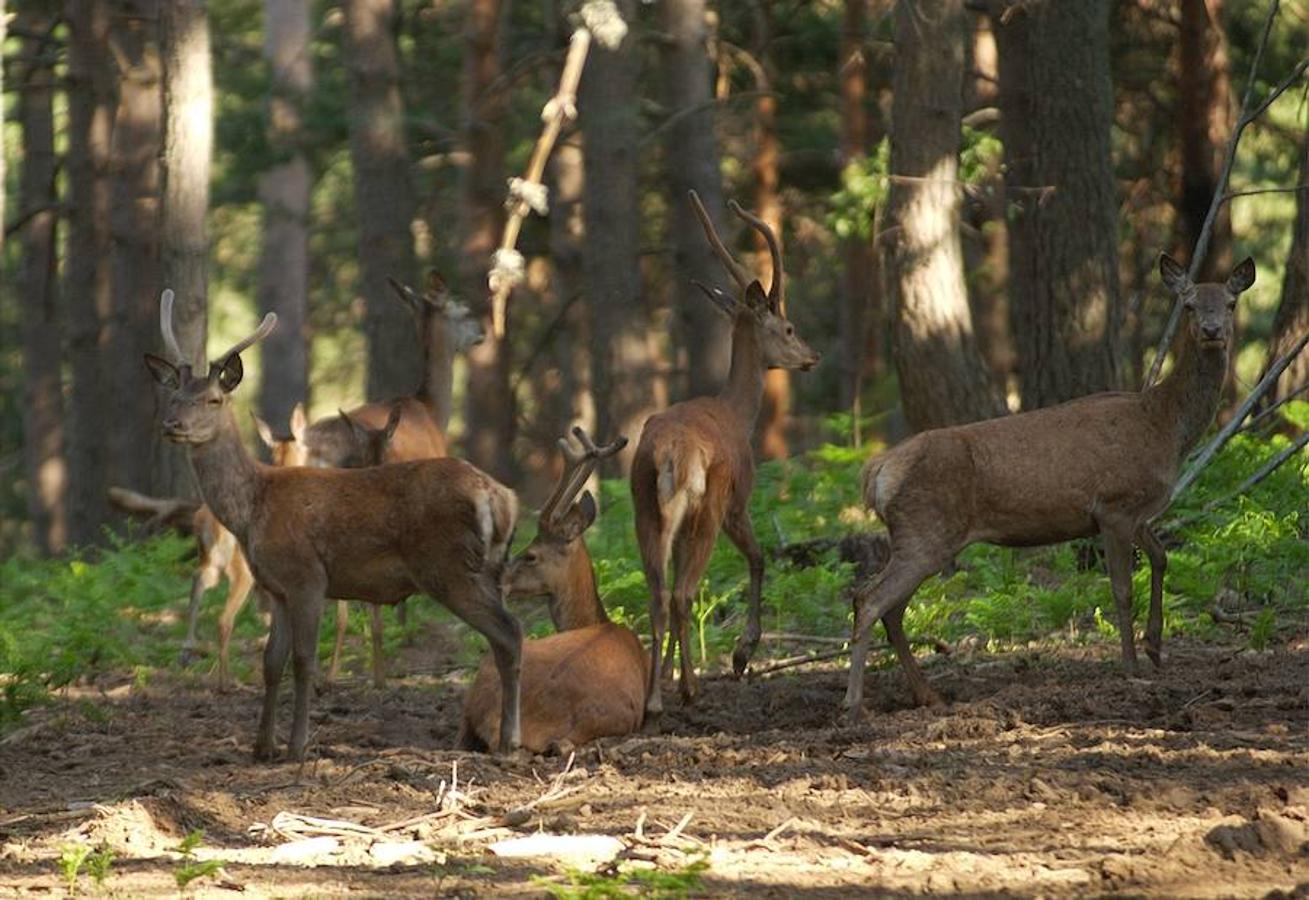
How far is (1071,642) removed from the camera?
1131 cm

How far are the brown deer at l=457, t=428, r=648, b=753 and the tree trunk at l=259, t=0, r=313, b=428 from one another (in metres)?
14.5

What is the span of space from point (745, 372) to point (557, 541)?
6.38 feet

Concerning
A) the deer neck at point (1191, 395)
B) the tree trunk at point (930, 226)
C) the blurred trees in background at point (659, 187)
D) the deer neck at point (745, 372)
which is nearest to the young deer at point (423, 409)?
the blurred trees in background at point (659, 187)

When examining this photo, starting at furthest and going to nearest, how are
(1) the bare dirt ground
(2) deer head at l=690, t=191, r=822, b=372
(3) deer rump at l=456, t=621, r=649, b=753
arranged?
(2) deer head at l=690, t=191, r=822, b=372
(3) deer rump at l=456, t=621, r=649, b=753
(1) the bare dirt ground

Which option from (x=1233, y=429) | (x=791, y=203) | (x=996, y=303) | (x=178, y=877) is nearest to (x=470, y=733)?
(x=178, y=877)

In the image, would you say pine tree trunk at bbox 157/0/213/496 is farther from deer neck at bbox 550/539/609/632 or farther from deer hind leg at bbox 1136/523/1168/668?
deer hind leg at bbox 1136/523/1168/668

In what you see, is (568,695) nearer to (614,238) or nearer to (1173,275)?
(1173,275)

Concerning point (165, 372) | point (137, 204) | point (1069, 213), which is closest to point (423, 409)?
point (165, 372)

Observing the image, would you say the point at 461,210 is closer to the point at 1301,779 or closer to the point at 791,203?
the point at 791,203

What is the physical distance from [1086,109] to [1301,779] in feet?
28.9

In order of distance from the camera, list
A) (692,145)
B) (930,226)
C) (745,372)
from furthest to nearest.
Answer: (692,145) < (930,226) < (745,372)

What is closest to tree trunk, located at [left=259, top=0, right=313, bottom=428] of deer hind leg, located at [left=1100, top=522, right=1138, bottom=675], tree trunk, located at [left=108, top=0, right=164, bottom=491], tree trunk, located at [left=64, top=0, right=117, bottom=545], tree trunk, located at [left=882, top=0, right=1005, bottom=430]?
tree trunk, located at [left=64, top=0, right=117, bottom=545]

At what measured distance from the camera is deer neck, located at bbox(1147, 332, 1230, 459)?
414 inches

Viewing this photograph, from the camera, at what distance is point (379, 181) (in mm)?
21359
